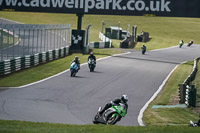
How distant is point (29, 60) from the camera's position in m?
33.0

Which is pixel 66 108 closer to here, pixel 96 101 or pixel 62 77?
pixel 96 101

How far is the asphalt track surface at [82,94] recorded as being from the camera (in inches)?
664

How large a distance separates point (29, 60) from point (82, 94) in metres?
11.5

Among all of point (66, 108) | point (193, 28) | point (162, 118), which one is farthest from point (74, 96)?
point (193, 28)

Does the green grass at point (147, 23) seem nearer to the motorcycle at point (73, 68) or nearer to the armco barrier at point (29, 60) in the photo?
the armco barrier at point (29, 60)

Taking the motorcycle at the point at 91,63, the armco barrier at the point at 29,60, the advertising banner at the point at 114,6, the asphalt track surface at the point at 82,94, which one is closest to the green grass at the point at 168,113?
the asphalt track surface at the point at 82,94

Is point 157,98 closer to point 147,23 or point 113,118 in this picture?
point 113,118

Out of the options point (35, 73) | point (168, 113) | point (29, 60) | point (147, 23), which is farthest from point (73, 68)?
point (147, 23)

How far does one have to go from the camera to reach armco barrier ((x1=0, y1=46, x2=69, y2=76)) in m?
28.5

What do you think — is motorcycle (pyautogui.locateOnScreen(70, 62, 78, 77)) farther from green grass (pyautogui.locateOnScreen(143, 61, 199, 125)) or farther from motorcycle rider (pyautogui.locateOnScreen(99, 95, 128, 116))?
motorcycle rider (pyautogui.locateOnScreen(99, 95, 128, 116))

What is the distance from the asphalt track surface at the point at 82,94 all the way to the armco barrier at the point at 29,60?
3.04 meters

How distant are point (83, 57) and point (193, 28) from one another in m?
55.6

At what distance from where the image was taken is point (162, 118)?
1772cm

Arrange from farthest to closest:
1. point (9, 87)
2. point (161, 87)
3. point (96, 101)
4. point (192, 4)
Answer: point (192, 4), point (161, 87), point (9, 87), point (96, 101)
